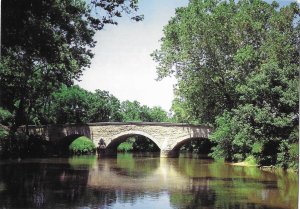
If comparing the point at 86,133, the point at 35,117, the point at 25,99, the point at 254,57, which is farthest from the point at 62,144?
the point at 254,57

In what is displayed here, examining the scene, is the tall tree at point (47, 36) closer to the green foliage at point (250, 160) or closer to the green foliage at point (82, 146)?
the green foliage at point (250, 160)

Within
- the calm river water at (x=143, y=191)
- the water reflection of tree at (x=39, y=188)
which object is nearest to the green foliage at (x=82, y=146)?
the water reflection of tree at (x=39, y=188)

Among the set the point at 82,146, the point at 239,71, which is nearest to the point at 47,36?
the point at 239,71

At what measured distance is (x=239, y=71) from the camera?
43.8ft

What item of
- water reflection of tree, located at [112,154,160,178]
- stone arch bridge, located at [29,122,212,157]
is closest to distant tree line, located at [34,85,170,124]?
stone arch bridge, located at [29,122,212,157]

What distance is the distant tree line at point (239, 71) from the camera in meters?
10.7

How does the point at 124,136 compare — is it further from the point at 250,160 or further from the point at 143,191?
the point at 143,191

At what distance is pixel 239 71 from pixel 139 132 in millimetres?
4708

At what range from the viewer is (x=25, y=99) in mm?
11383

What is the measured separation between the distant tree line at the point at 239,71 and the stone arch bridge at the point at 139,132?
2.47ft

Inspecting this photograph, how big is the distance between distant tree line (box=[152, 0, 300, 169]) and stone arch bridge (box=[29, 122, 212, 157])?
2.47ft

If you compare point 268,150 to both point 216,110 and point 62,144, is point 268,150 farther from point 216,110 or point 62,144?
point 62,144

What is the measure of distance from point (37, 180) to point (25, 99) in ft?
13.7

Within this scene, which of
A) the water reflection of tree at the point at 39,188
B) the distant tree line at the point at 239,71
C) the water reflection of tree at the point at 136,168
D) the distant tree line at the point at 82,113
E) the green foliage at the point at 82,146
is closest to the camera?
the water reflection of tree at the point at 39,188
